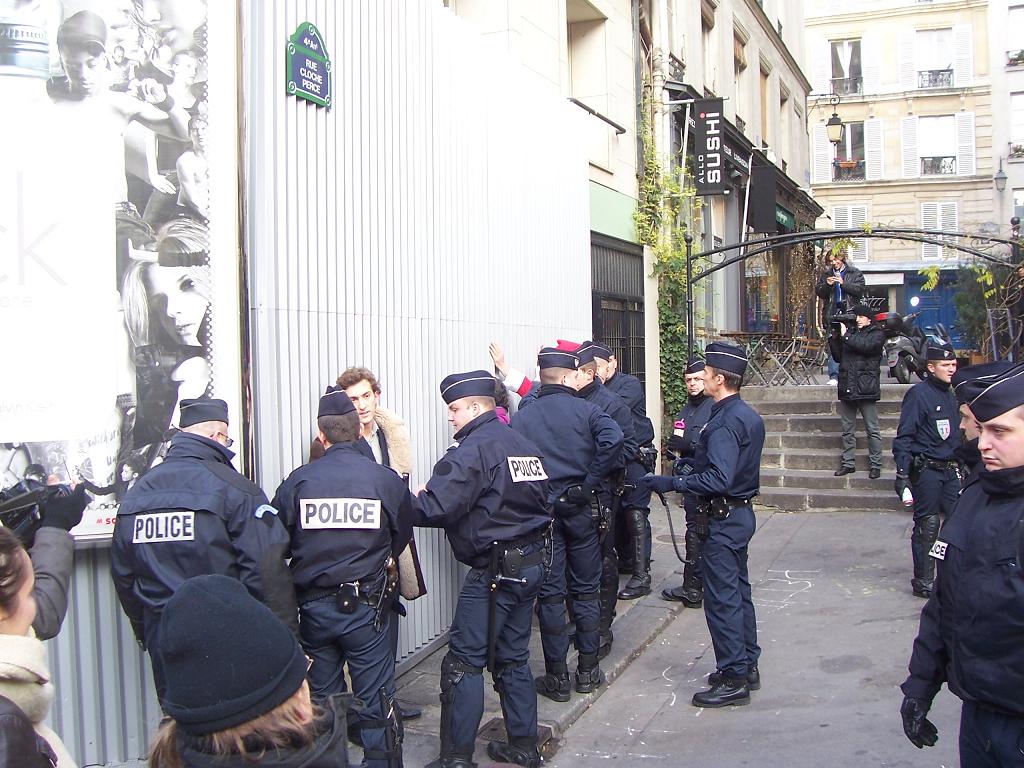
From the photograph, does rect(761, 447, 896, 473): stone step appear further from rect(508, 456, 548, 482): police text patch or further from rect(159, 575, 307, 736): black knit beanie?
rect(159, 575, 307, 736): black knit beanie

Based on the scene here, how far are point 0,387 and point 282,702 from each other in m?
2.95

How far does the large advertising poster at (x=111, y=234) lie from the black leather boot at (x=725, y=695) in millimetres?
3300

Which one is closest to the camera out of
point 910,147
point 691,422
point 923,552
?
point 923,552

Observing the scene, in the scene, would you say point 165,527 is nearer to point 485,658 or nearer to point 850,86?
point 485,658

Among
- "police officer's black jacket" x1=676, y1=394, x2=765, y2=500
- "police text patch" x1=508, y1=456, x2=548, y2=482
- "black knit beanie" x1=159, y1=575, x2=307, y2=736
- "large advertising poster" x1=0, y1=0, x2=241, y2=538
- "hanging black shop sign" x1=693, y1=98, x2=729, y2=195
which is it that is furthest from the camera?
"hanging black shop sign" x1=693, y1=98, x2=729, y2=195

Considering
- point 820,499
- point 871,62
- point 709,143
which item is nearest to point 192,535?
point 820,499

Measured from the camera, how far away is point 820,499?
11.7 metres

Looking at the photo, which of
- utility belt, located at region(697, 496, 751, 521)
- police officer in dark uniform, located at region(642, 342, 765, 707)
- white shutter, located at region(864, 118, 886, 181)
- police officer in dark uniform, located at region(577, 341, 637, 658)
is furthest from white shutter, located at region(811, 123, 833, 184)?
utility belt, located at region(697, 496, 751, 521)

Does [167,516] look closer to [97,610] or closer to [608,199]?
[97,610]

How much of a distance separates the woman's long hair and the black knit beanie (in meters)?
0.02

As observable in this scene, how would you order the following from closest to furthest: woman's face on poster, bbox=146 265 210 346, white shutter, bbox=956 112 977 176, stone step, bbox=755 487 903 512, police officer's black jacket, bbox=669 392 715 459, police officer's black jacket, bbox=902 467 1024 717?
police officer's black jacket, bbox=902 467 1024 717, woman's face on poster, bbox=146 265 210 346, police officer's black jacket, bbox=669 392 715 459, stone step, bbox=755 487 903 512, white shutter, bbox=956 112 977 176

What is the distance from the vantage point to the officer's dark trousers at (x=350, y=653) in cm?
410

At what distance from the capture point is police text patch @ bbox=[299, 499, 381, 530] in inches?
160

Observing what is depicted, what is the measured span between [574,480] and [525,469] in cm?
111
